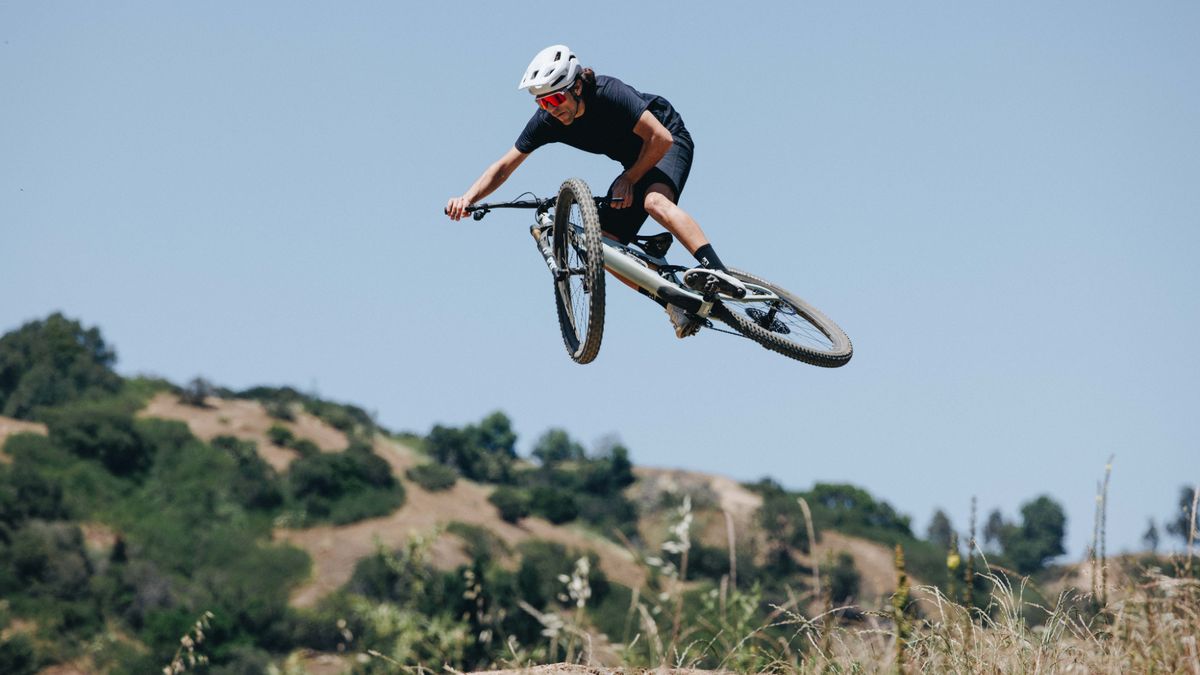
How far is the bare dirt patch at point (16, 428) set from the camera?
8004 centimetres

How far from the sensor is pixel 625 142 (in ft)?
29.3

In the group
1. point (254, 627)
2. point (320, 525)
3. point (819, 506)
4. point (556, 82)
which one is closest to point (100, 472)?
point (320, 525)

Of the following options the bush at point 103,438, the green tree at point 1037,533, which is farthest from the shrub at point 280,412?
the green tree at point 1037,533

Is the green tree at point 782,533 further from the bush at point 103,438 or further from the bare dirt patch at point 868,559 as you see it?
the bush at point 103,438

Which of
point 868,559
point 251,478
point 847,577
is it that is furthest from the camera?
point 868,559

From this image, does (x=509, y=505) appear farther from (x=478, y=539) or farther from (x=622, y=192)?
(x=622, y=192)

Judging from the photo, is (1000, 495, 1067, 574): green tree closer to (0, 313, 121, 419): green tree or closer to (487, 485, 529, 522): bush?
(487, 485, 529, 522): bush

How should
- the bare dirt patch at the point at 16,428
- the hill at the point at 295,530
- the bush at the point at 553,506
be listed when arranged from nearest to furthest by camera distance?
the hill at the point at 295,530, the bare dirt patch at the point at 16,428, the bush at the point at 553,506

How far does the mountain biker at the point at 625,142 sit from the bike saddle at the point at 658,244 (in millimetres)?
174

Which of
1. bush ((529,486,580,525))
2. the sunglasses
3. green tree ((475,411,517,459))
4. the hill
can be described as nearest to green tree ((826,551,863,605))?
the hill

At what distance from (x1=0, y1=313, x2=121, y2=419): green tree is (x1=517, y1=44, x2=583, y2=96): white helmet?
86.5 m

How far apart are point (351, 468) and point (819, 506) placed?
3998cm

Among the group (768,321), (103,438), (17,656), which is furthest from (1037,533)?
(768,321)

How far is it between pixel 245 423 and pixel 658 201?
88.1 metres
